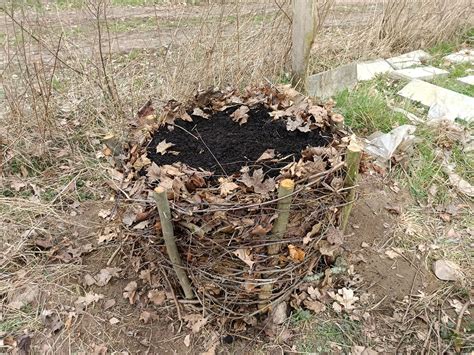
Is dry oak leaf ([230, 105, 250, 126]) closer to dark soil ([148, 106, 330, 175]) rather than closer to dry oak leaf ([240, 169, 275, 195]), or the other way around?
dark soil ([148, 106, 330, 175])

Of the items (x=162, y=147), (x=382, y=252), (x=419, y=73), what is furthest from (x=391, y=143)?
(x=162, y=147)

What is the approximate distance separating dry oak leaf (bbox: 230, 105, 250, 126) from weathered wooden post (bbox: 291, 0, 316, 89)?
1.47 meters

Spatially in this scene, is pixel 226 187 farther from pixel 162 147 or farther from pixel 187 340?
pixel 187 340

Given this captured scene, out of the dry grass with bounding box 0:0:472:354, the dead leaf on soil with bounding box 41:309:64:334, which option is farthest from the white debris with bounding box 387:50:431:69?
the dead leaf on soil with bounding box 41:309:64:334

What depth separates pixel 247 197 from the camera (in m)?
1.82

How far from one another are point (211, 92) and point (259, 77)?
1.44m

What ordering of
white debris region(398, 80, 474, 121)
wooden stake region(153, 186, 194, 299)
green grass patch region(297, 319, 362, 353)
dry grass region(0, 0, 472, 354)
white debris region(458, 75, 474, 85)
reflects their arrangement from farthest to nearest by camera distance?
1. white debris region(458, 75, 474, 85)
2. white debris region(398, 80, 474, 121)
3. dry grass region(0, 0, 472, 354)
4. green grass patch region(297, 319, 362, 353)
5. wooden stake region(153, 186, 194, 299)

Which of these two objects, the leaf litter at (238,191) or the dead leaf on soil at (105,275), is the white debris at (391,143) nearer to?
the leaf litter at (238,191)

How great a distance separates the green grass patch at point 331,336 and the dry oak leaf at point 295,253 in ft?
1.61

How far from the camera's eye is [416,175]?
3189 mm

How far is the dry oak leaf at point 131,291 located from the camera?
7.72ft

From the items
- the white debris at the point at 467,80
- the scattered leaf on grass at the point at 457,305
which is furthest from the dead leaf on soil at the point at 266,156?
the white debris at the point at 467,80

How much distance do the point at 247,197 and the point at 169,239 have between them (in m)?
0.46

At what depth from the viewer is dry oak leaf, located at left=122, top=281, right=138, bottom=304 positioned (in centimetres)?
235
